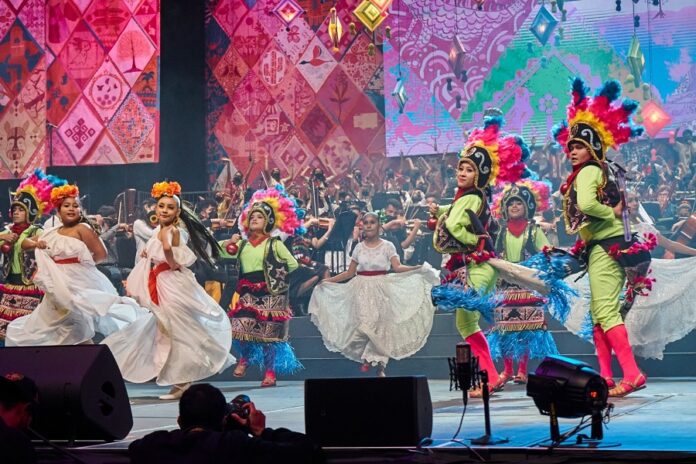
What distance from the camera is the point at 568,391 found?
4367 millimetres

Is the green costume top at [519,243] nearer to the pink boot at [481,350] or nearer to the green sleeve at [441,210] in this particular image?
the green sleeve at [441,210]

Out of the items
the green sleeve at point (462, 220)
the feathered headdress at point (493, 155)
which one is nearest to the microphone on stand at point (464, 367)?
the green sleeve at point (462, 220)

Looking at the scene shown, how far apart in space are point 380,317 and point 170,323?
2413mm

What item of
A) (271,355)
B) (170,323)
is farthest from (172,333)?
(271,355)

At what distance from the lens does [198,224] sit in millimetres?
8758

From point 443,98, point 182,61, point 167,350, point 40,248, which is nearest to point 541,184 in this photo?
point 443,98

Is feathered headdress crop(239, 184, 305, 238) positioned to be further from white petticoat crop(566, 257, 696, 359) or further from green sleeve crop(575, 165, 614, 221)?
green sleeve crop(575, 165, 614, 221)

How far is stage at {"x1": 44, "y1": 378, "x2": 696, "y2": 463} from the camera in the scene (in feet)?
13.6

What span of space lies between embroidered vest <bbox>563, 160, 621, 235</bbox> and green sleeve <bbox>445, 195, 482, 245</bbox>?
75 cm

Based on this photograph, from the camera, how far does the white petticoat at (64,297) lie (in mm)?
8727

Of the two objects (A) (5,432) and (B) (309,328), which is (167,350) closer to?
(B) (309,328)

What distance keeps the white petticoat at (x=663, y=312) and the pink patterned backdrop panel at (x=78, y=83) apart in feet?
20.1

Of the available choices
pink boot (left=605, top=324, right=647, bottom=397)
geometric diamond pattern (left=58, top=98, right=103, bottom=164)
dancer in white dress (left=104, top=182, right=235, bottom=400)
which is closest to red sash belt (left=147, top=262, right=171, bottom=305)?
dancer in white dress (left=104, top=182, right=235, bottom=400)

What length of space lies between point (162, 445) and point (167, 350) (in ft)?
15.9
